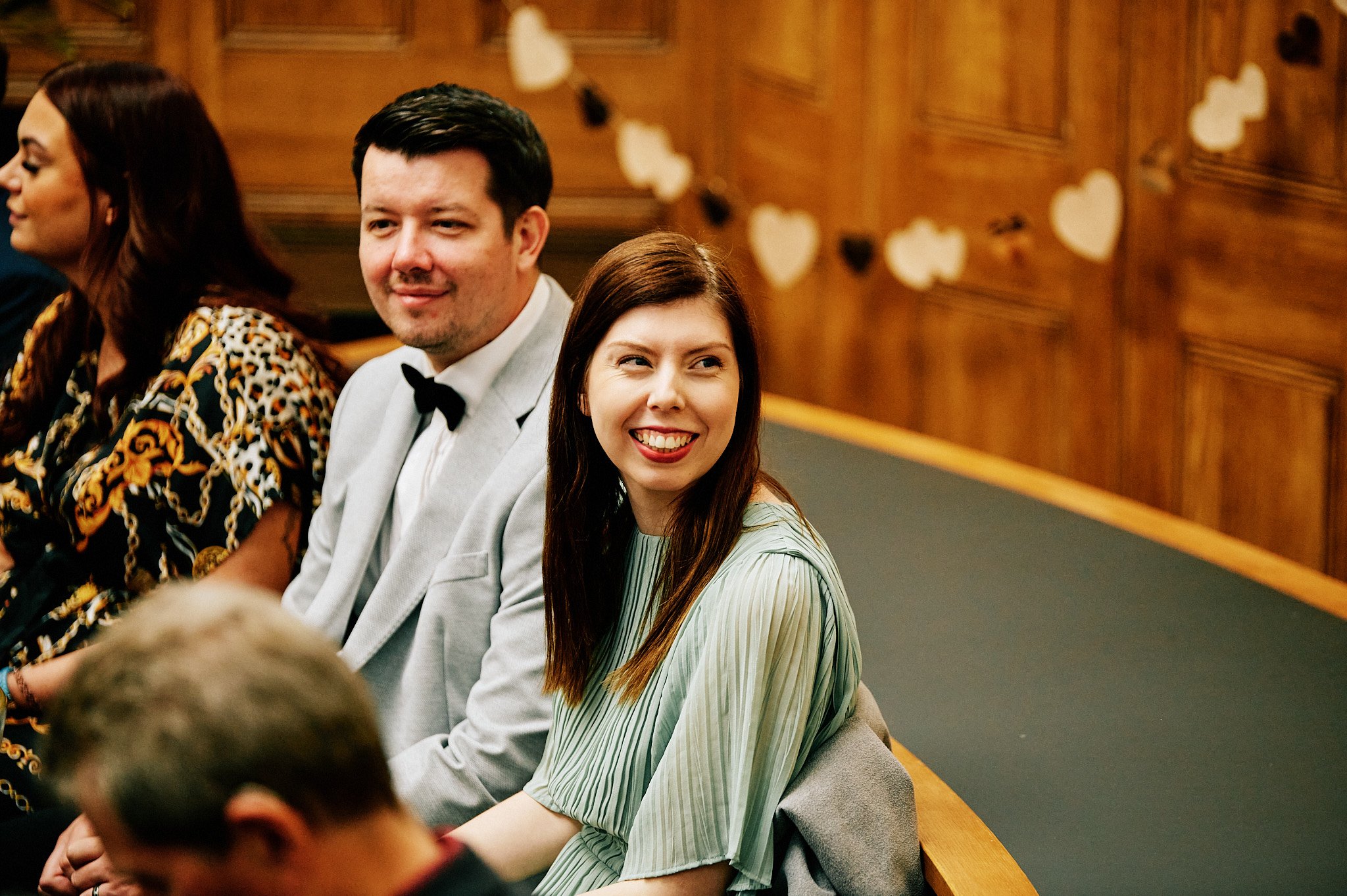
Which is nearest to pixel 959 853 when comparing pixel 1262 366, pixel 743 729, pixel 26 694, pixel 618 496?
pixel 743 729

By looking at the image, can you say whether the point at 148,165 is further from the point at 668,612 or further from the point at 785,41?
the point at 785,41

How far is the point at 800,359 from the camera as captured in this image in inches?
195

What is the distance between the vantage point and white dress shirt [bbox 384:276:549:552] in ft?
6.59

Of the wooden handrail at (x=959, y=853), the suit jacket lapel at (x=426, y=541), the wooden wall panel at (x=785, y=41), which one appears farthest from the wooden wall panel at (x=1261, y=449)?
the suit jacket lapel at (x=426, y=541)

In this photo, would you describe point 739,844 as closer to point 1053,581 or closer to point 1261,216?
point 1053,581

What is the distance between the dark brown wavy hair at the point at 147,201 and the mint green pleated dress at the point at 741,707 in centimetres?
105

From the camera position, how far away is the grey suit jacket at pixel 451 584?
1786mm

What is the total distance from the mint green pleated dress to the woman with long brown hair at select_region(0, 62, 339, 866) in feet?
2.84

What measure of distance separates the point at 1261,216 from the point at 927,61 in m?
1.29

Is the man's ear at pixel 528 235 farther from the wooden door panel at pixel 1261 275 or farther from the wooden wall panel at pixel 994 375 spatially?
the wooden wall panel at pixel 994 375

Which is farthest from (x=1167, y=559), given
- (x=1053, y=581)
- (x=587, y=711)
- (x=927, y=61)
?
(x=927, y=61)

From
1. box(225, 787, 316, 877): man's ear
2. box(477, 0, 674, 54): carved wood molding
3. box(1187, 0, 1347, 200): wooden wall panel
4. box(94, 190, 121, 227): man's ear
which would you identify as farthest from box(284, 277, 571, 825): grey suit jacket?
box(477, 0, 674, 54): carved wood molding

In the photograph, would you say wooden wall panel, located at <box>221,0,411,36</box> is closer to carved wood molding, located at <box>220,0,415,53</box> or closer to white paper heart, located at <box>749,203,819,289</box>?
carved wood molding, located at <box>220,0,415,53</box>

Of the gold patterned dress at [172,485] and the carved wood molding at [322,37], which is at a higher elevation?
the carved wood molding at [322,37]
